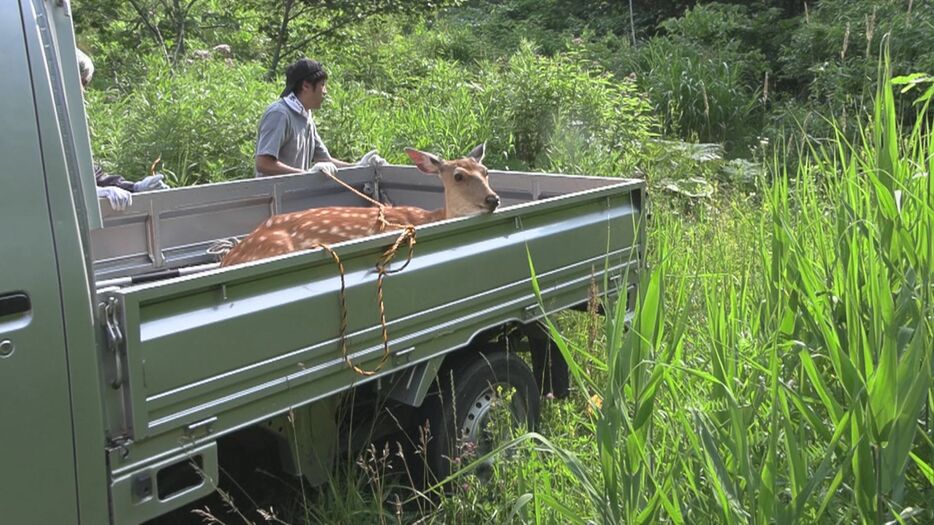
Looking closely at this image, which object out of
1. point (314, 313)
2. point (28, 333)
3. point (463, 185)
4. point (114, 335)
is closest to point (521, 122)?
point (463, 185)

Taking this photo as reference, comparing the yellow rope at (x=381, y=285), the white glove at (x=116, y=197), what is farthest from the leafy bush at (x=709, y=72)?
the yellow rope at (x=381, y=285)

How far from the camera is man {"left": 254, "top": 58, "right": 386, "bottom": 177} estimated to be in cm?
618

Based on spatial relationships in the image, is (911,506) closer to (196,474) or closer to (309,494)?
(196,474)

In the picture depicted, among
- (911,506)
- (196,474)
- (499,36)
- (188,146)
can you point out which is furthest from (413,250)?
(499,36)

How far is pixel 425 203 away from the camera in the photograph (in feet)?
19.9

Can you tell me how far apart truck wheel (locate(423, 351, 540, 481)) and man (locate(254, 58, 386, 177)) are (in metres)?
2.03

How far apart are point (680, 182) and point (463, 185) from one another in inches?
182

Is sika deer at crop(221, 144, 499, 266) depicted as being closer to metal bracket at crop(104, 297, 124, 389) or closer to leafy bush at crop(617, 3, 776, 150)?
metal bracket at crop(104, 297, 124, 389)

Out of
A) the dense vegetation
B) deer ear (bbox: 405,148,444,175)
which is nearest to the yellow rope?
the dense vegetation

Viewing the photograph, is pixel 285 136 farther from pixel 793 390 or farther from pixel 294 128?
pixel 793 390

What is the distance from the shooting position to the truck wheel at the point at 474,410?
13.9ft

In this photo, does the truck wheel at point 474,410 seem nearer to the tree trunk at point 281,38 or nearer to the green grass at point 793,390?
the green grass at point 793,390

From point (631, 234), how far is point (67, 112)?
2.99 metres

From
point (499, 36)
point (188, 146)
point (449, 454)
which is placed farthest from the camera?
point (499, 36)
